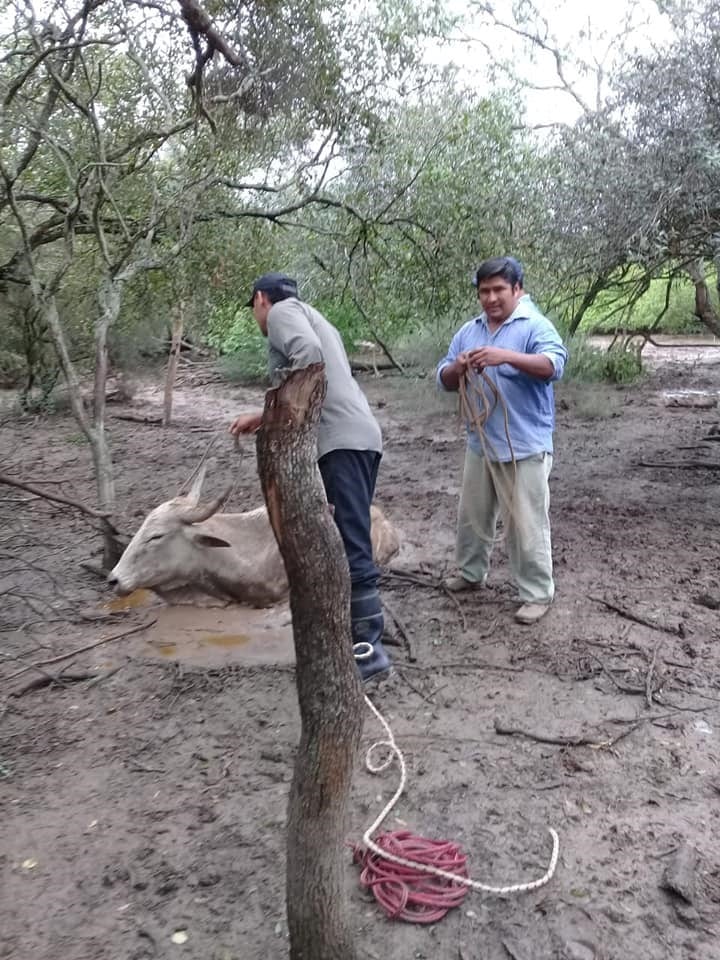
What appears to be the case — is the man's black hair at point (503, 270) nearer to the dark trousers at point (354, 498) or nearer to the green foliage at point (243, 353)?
the dark trousers at point (354, 498)

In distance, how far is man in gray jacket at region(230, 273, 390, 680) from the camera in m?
4.17

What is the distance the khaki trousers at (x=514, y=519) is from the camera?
16.1 ft

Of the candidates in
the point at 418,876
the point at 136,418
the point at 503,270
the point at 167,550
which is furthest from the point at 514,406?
the point at 136,418

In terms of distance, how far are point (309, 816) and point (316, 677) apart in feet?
1.24

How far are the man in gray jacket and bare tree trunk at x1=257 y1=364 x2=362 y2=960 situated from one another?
1890 millimetres

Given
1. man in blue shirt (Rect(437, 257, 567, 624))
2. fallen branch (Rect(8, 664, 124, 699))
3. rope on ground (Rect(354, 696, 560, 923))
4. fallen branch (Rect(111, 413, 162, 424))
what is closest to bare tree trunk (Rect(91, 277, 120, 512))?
fallen branch (Rect(8, 664, 124, 699))

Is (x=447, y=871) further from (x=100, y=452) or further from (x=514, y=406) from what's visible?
(x=100, y=452)

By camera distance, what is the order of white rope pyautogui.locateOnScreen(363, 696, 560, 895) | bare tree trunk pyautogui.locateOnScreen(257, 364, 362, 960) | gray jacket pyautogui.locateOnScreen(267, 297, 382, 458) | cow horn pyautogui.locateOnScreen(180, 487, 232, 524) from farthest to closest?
cow horn pyautogui.locateOnScreen(180, 487, 232, 524) → gray jacket pyautogui.locateOnScreen(267, 297, 382, 458) → white rope pyautogui.locateOnScreen(363, 696, 560, 895) → bare tree trunk pyautogui.locateOnScreen(257, 364, 362, 960)

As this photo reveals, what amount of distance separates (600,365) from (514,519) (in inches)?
411

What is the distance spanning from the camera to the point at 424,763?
3691 millimetres

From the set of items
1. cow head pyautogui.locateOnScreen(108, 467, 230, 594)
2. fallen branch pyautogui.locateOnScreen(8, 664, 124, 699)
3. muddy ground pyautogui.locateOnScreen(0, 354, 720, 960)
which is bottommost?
fallen branch pyautogui.locateOnScreen(8, 664, 124, 699)

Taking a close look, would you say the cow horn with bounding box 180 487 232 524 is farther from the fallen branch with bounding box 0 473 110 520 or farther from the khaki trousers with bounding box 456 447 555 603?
the khaki trousers with bounding box 456 447 555 603

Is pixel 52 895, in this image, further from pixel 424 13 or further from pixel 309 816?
pixel 424 13

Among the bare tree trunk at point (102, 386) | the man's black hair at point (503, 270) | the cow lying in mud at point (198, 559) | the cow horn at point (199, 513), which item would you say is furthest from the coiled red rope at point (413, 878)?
the bare tree trunk at point (102, 386)
